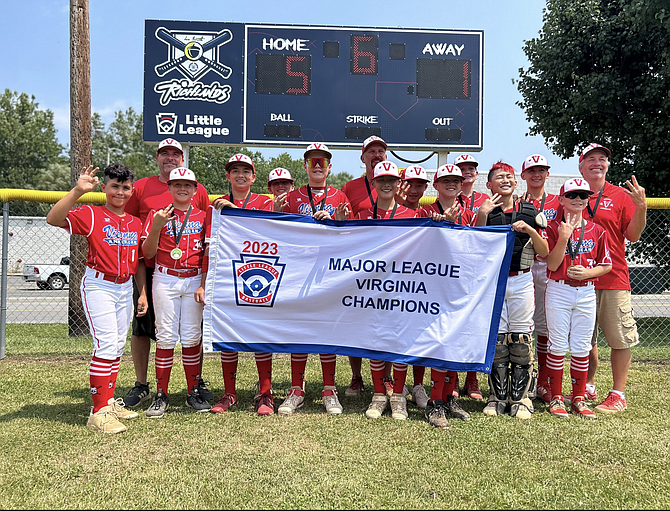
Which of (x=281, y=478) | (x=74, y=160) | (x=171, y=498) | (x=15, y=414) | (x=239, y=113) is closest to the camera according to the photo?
(x=171, y=498)

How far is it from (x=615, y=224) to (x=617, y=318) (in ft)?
2.98

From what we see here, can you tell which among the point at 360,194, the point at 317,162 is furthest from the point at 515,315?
the point at 317,162

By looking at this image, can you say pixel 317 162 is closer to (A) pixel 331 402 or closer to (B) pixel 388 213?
(B) pixel 388 213

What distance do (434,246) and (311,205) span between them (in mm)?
1235

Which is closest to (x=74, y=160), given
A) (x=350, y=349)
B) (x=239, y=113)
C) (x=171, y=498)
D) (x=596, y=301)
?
(x=239, y=113)

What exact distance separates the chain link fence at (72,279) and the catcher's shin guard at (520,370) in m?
4.98

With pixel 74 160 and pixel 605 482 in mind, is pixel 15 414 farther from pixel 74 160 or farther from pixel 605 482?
pixel 74 160

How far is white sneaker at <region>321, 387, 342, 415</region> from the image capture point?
4.46 metres

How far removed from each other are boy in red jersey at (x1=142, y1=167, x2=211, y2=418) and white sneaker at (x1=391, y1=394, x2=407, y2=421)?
169 cm

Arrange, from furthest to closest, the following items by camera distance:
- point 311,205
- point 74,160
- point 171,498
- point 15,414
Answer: point 74,160 → point 311,205 → point 15,414 → point 171,498

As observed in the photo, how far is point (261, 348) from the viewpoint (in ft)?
14.9

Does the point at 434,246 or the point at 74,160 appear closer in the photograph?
the point at 434,246

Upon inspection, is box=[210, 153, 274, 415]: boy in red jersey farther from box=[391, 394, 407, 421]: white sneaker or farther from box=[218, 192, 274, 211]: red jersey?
box=[391, 394, 407, 421]: white sneaker

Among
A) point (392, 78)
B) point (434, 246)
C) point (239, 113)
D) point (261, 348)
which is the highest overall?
point (392, 78)
